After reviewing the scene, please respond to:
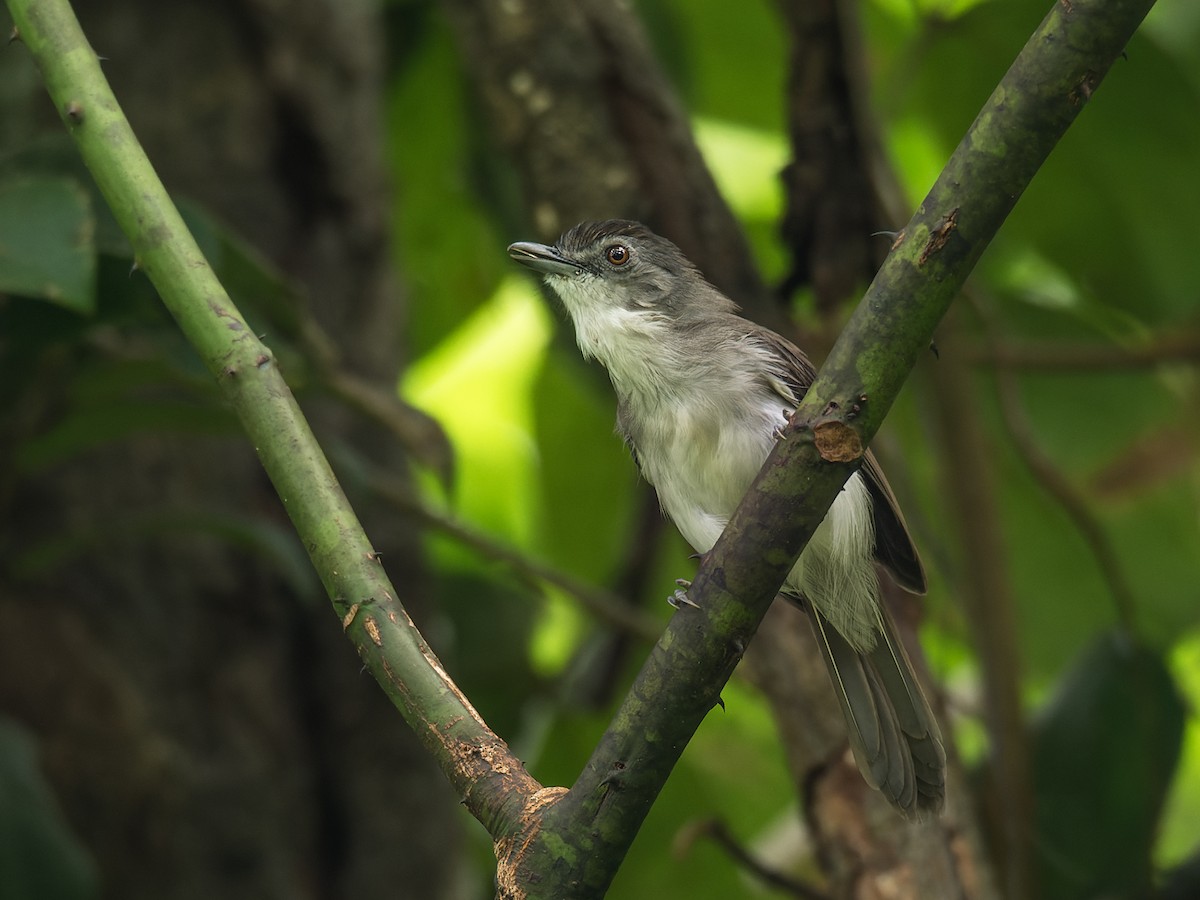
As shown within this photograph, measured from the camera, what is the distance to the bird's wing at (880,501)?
251cm

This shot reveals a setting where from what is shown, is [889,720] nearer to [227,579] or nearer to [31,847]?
[31,847]

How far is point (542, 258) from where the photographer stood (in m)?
2.89

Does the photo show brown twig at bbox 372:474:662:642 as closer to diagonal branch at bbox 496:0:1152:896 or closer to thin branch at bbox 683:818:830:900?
thin branch at bbox 683:818:830:900

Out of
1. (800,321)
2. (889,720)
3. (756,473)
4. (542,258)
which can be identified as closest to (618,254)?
(542,258)

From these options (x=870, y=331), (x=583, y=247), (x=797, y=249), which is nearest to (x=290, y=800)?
(x=583, y=247)

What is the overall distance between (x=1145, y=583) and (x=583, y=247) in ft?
6.33

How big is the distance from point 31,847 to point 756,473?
60.8 inches

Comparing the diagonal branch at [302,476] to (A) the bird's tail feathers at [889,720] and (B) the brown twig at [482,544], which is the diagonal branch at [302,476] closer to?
(A) the bird's tail feathers at [889,720]

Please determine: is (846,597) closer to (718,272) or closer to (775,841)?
(718,272)

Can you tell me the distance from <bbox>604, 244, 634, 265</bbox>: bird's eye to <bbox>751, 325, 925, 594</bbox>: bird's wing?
412mm

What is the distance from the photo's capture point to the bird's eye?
2.95 meters

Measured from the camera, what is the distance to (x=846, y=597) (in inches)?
104

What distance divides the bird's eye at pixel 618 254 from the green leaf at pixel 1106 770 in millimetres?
1444

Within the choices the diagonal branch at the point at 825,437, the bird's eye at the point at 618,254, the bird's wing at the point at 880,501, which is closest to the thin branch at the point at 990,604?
the bird's wing at the point at 880,501
